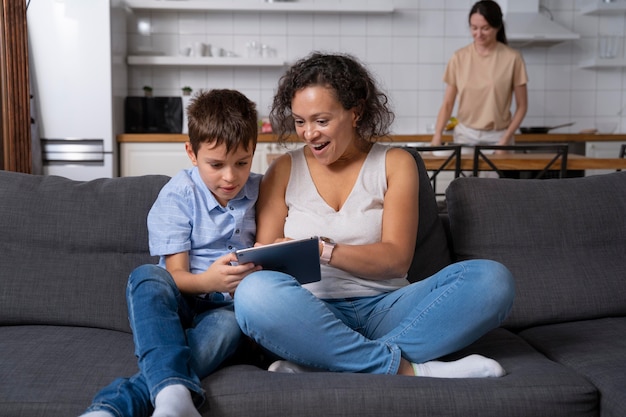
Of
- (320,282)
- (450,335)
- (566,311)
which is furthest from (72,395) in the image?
(566,311)

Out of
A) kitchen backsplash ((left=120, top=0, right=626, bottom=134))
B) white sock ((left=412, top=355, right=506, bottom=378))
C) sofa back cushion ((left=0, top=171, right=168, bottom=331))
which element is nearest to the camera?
white sock ((left=412, top=355, right=506, bottom=378))

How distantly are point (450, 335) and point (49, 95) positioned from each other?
3936mm

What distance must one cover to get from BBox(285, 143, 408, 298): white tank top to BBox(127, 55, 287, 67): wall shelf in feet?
11.3

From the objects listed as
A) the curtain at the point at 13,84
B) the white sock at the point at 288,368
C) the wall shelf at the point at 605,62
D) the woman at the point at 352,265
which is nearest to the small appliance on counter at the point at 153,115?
the curtain at the point at 13,84

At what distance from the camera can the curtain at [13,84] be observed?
354 centimetres

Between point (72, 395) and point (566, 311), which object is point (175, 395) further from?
point (566, 311)

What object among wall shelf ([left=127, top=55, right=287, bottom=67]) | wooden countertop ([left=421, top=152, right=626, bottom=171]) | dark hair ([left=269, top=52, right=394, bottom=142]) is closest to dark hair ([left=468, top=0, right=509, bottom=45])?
wooden countertop ([left=421, top=152, right=626, bottom=171])

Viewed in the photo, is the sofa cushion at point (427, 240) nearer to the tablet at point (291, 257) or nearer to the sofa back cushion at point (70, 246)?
the tablet at point (291, 257)

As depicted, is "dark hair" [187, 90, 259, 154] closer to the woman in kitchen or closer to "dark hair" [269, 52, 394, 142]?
"dark hair" [269, 52, 394, 142]

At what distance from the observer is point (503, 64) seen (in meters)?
4.43

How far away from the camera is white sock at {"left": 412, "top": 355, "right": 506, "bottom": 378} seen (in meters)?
1.62

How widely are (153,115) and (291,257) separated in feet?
12.8

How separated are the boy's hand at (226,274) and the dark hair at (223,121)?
28cm

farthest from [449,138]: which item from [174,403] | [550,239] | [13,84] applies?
[174,403]
